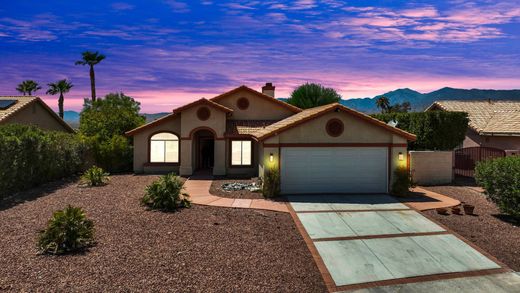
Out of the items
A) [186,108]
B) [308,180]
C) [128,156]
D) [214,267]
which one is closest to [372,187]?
[308,180]

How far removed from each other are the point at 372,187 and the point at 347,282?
31.6ft

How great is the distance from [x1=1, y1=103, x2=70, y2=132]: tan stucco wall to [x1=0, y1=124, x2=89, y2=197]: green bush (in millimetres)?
9376

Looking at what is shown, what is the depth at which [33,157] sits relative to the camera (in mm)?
17578

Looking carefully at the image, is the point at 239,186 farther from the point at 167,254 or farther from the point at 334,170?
the point at 167,254

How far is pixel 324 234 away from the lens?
11.3 metres

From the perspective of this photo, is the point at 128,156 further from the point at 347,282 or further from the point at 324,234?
the point at 347,282

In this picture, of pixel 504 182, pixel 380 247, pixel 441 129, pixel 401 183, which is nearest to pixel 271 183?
pixel 401 183

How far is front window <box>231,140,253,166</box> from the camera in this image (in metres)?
23.5

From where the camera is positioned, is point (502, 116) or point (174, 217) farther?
point (502, 116)

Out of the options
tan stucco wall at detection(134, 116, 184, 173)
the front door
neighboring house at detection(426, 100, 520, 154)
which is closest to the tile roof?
the front door

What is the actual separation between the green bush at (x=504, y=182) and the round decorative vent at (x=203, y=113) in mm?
15601

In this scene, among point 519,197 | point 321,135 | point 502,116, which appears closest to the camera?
point 519,197

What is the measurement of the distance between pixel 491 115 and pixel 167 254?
102 feet

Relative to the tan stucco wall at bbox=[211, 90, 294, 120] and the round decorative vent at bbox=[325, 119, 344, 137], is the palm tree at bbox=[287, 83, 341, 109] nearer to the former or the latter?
the tan stucco wall at bbox=[211, 90, 294, 120]
